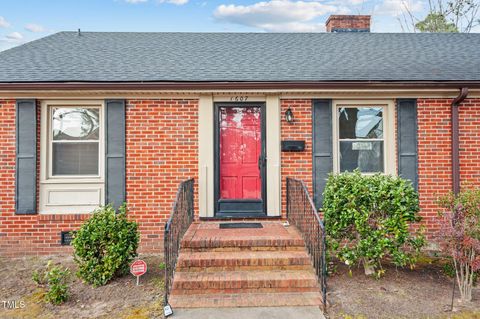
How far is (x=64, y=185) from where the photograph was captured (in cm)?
526

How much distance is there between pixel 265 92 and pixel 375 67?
2376 millimetres

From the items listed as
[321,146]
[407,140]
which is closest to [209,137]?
[321,146]

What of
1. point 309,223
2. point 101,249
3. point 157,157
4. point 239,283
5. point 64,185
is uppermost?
point 157,157

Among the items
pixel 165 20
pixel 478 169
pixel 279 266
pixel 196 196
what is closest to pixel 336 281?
pixel 279 266

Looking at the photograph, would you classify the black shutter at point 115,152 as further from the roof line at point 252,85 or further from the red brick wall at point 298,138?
the red brick wall at point 298,138

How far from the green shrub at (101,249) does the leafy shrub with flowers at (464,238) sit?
4.00 m

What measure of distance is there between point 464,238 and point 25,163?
644cm

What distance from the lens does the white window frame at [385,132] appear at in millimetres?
5418

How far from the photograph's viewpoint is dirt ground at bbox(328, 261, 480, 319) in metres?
3.23

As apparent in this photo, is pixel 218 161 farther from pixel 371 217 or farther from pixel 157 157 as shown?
pixel 371 217

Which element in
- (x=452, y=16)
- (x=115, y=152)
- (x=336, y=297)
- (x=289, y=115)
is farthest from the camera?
(x=452, y=16)

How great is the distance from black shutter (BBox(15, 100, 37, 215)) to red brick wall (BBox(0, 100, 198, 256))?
11 centimetres

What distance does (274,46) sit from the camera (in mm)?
7199

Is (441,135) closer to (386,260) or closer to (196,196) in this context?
(386,260)
